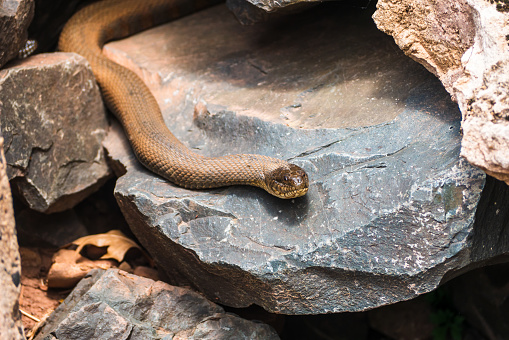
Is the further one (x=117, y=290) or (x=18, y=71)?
(x=18, y=71)

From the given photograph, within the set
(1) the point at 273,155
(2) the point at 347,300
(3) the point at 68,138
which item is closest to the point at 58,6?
(3) the point at 68,138

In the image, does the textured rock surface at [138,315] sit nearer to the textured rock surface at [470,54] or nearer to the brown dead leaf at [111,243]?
the brown dead leaf at [111,243]

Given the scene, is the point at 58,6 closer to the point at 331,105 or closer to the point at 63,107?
the point at 63,107

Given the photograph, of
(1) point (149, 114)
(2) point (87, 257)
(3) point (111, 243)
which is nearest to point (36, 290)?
(2) point (87, 257)

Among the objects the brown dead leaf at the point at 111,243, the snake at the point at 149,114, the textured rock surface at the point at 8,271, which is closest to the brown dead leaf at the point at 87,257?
the brown dead leaf at the point at 111,243

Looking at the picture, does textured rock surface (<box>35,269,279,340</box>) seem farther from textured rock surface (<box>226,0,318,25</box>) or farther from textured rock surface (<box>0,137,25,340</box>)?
textured rock surface (<box>226,0,318,25</box>)

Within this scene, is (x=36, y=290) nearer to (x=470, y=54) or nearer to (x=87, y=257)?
(x=87, y=257)
